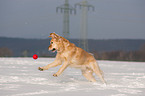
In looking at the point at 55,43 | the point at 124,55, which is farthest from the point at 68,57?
the point at 124,55

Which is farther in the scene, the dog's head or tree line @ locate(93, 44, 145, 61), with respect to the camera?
tree line @ locate(93, 44, 145, 61)

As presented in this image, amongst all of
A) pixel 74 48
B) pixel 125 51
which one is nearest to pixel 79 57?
pixel 74 48

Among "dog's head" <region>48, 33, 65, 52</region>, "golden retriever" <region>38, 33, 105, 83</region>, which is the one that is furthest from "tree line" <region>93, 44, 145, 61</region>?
"dog's head" <region>48, 33, 65, 52</region>

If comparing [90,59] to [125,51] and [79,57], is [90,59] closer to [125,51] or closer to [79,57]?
[79,57]

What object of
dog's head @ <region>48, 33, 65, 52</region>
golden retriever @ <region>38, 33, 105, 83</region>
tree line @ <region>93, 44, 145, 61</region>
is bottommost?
tree line @ <region>93, 44, 145, 61</region>

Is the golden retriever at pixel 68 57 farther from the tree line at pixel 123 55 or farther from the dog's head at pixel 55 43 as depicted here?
the tree line at pixel 123 55

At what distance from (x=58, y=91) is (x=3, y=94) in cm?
159

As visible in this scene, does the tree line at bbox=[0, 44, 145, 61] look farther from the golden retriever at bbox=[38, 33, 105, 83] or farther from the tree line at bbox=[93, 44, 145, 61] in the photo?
the golden retriever at bbox=[38, 33, 105, 83]

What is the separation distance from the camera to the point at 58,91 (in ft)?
24.0

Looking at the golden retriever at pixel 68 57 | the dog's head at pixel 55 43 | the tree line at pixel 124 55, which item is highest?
the dog's head at pixel 55 43

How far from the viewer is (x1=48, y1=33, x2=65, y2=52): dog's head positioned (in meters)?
7.96

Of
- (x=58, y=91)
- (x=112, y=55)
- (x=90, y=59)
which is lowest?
(x=112, y=55)

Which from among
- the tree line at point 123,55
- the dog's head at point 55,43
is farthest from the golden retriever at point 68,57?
Result: the tree line at point 123,55

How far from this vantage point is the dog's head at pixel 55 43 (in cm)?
796
